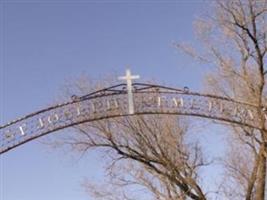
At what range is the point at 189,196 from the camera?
1639cm

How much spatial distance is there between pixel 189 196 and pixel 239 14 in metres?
5.26

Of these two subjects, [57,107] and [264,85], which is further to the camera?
[264,85]

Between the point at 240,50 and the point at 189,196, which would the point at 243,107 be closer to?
the point at 240,50

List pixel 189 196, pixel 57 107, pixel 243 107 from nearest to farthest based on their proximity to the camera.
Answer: pixel 57 107, pixel 243 107, pixel 189 196

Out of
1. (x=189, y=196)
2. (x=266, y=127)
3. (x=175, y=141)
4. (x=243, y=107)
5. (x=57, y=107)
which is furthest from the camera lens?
(x=175, y=141)

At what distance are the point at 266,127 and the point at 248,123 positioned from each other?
1.12 m

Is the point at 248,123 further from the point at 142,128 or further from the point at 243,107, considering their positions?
the point at 142,128

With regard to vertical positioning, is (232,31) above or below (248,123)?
above

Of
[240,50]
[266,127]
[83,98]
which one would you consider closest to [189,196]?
[266,127]

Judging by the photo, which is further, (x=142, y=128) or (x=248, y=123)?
(x=142, y=128)

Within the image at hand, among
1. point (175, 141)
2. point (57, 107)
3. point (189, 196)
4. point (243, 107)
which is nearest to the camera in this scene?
point (57, 107)

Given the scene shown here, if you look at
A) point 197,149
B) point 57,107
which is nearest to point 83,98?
point 57,107

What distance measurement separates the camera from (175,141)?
17781 millimetres

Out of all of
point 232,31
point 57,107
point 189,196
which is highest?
point 232,31
